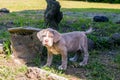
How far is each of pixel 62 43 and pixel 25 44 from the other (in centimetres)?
98

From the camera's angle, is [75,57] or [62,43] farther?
[75,57]

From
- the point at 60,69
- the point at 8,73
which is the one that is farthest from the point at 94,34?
the point at 8,73

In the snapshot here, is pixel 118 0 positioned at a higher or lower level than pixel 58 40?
lower

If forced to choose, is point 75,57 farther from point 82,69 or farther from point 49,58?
point 49,58

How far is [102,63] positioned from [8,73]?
5.88 feet

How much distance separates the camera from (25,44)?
23.3 feet

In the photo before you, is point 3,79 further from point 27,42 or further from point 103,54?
point 103,54

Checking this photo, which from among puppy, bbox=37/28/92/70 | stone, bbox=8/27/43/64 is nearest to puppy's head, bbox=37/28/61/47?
puppy, bbox=37/28/92/70

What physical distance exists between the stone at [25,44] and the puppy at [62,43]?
0.55 m

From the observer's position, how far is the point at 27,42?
23.2ft

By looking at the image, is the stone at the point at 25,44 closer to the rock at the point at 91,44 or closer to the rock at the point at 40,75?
the rock at the point at 40,75

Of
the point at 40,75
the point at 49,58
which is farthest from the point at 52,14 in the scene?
the point at 40,75

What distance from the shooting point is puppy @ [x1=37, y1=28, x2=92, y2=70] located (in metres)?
6.07

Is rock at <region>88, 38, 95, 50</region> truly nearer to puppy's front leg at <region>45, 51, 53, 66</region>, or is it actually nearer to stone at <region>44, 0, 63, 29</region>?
stone at <region>44, 0, 63, 29</region>
